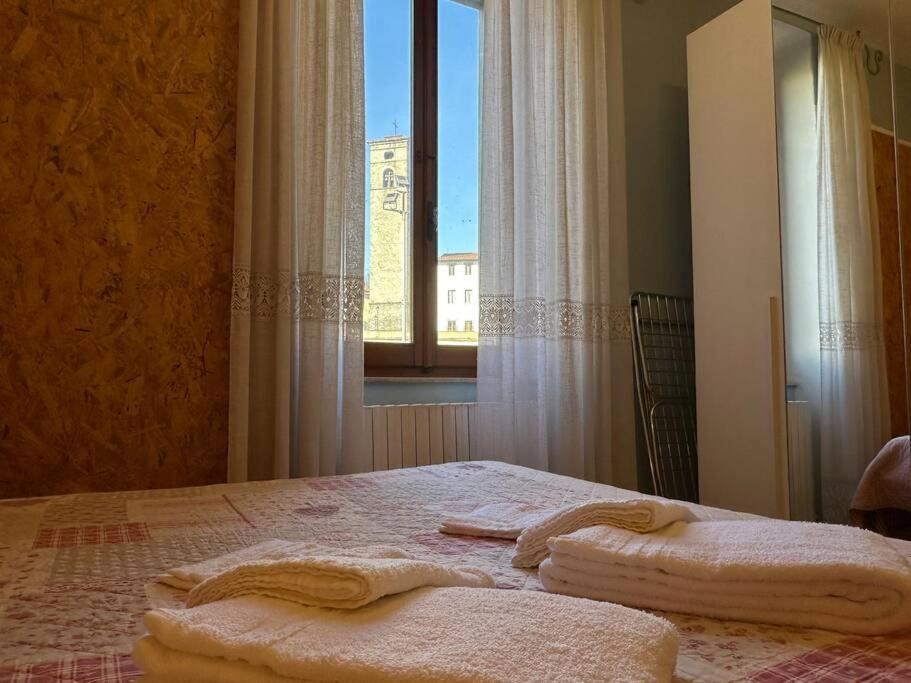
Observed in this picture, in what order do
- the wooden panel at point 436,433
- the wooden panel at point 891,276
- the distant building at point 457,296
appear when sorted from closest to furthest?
the wooden panel at point 891,276 < the wooden panel at point 436,433 < the distant building at point 457,296

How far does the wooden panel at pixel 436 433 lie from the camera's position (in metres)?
2.75

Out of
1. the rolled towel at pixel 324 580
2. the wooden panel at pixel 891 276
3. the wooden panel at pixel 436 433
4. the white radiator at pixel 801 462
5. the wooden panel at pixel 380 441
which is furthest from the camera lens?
the wooden panel at pixel 436 433

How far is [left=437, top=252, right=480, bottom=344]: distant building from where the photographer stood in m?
2.94

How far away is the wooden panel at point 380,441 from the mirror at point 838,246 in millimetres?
1536

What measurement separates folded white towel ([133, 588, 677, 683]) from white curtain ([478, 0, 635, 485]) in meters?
2.10

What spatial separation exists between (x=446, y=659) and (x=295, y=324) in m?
1.88

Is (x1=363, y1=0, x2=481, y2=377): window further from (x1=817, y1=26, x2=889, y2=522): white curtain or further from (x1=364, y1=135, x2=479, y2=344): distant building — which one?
(x1=817, y1=26, x2=889, y2=522): white curtain

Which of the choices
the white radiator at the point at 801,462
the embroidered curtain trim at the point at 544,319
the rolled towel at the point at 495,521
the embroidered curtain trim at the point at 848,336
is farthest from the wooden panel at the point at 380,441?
the embroidered curtain trim at the point at 848,336

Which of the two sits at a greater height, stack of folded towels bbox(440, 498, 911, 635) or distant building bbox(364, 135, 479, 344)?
distant building bbox(364, 135, 479, 344)

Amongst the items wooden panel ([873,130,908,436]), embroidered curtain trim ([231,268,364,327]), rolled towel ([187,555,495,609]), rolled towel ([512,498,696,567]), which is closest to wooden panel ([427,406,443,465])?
embroidered curtain trim ([231,268,364,327])

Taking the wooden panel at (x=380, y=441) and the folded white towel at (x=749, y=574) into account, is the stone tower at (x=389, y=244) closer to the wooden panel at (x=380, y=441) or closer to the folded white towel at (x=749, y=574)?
the wooden panel at (x=380, y=441)

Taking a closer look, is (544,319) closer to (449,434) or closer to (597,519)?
(449,434)

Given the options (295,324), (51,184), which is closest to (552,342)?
(295,324)

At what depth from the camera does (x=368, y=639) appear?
0.61 metres
